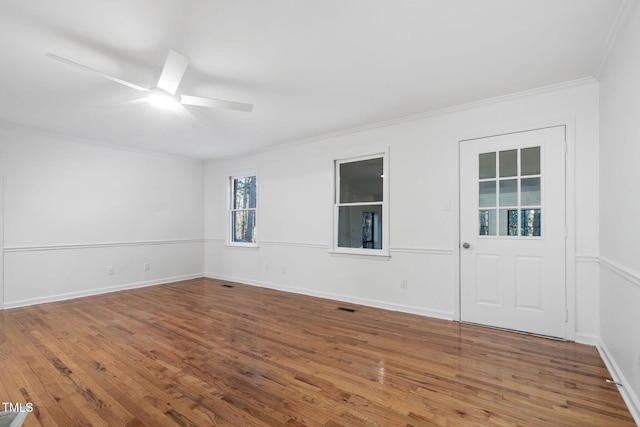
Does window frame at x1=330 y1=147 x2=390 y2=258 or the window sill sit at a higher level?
window frame at x1=330 y1=147 x2=390 y2=258

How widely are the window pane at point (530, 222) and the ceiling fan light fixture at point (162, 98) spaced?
3.59 metres

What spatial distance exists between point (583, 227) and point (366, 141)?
2.60m

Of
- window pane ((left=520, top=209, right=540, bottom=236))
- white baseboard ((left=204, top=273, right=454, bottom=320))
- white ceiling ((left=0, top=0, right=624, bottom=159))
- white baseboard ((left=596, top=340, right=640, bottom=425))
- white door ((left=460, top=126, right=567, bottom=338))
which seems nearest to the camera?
white baseboard ((left=596, top=340, right=640, bottom=425))

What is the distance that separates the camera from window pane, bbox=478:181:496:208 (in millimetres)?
3459

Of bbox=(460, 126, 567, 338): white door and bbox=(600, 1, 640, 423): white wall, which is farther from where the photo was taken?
bbox=(460, 126, 567, 338): white door

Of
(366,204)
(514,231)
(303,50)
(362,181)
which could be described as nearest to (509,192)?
(514,231)

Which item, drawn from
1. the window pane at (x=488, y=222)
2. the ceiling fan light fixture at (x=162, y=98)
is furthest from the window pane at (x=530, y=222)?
the ceiling fan light fixture at (x=162, y=98)

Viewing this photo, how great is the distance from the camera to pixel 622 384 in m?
2.13

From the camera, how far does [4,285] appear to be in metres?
4.19

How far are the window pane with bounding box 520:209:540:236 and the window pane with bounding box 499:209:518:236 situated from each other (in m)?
0.06

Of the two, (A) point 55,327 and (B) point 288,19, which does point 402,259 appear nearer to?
(B) point 288,19

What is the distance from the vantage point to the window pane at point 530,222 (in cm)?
321

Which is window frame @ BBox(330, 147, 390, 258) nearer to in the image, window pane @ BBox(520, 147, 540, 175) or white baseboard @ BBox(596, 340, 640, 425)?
window pane @ BBox(520, 147, 540, 175)

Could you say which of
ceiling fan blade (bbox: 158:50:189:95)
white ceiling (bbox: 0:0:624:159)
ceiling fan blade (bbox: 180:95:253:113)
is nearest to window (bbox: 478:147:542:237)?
white ceiling (bbox: 0:0:624:159)
